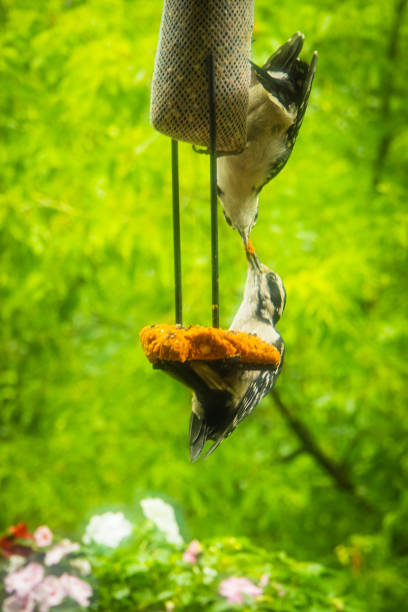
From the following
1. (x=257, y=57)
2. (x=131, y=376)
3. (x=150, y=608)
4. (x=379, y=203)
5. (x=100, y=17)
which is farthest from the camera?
(x=131, y=376)

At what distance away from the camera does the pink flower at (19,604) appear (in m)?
1.40

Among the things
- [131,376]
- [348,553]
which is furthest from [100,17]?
[348,553]

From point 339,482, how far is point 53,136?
57.3 inches

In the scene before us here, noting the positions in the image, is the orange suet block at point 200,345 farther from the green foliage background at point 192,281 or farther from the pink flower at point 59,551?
the green foliage background at point 192,281

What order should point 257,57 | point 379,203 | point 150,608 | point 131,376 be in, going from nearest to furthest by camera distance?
point 150,608, point 257,57, point 379,203, point 131,376

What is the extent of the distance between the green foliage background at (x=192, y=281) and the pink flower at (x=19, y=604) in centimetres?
73

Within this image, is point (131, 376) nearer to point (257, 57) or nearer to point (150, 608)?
point (150, 608)

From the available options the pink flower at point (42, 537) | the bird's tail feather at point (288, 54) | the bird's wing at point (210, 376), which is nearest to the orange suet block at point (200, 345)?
the bird's wing at point (210, 376)

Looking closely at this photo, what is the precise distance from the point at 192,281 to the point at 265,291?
102cm

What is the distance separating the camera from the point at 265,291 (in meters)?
0.90

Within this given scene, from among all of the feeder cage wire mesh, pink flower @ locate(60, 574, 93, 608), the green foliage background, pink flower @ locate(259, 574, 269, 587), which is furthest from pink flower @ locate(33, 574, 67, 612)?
the feeder cage wire mesh

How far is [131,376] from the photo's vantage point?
2.27 m

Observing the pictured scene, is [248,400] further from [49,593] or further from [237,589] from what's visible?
[49,593]

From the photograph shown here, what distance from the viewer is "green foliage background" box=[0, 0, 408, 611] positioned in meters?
1.85
